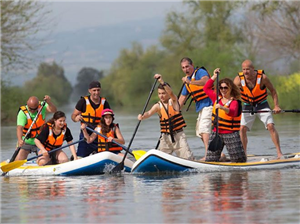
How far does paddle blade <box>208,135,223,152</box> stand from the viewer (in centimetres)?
1142

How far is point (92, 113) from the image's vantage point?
492 inches

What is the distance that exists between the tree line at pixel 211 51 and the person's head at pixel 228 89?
62.3ft

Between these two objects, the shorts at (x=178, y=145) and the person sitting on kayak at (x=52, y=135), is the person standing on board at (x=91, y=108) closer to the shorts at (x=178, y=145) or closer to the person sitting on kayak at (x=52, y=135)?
the person sitting on kayak at (x=52, y=135)

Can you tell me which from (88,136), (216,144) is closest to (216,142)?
(216,144)

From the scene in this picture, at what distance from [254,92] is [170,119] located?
1587 mm

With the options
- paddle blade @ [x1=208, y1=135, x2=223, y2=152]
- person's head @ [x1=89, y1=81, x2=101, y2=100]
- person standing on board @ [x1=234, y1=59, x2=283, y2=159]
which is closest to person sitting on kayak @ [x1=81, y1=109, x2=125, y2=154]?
person's head @ [x1=89, y1=81, x2=101, y2=100]

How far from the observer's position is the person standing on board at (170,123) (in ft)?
38.8

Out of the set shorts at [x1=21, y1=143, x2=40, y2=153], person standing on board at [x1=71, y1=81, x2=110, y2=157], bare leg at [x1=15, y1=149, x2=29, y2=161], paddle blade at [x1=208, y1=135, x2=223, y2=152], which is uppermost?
person standing on board at [x1=71, y1=81, x2=110, y2=157]

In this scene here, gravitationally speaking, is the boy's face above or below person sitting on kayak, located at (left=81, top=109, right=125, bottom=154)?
above

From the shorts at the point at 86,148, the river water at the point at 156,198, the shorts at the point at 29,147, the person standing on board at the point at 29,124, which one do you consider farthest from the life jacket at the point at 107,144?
the shorts at the point at 29,147

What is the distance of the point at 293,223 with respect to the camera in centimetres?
710

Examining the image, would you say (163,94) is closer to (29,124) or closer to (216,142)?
(216,142)

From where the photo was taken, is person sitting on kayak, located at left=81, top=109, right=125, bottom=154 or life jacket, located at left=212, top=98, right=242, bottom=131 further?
person sitting on kayak, located at left=81, top=109, right=125, bottom=154

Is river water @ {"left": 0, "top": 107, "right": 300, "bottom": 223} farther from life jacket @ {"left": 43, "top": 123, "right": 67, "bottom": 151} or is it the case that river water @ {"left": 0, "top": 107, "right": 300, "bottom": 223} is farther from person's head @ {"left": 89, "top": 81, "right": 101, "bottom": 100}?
person's head @ {"left": 89, "top": 81, "right": 101, "bottom": 100}
